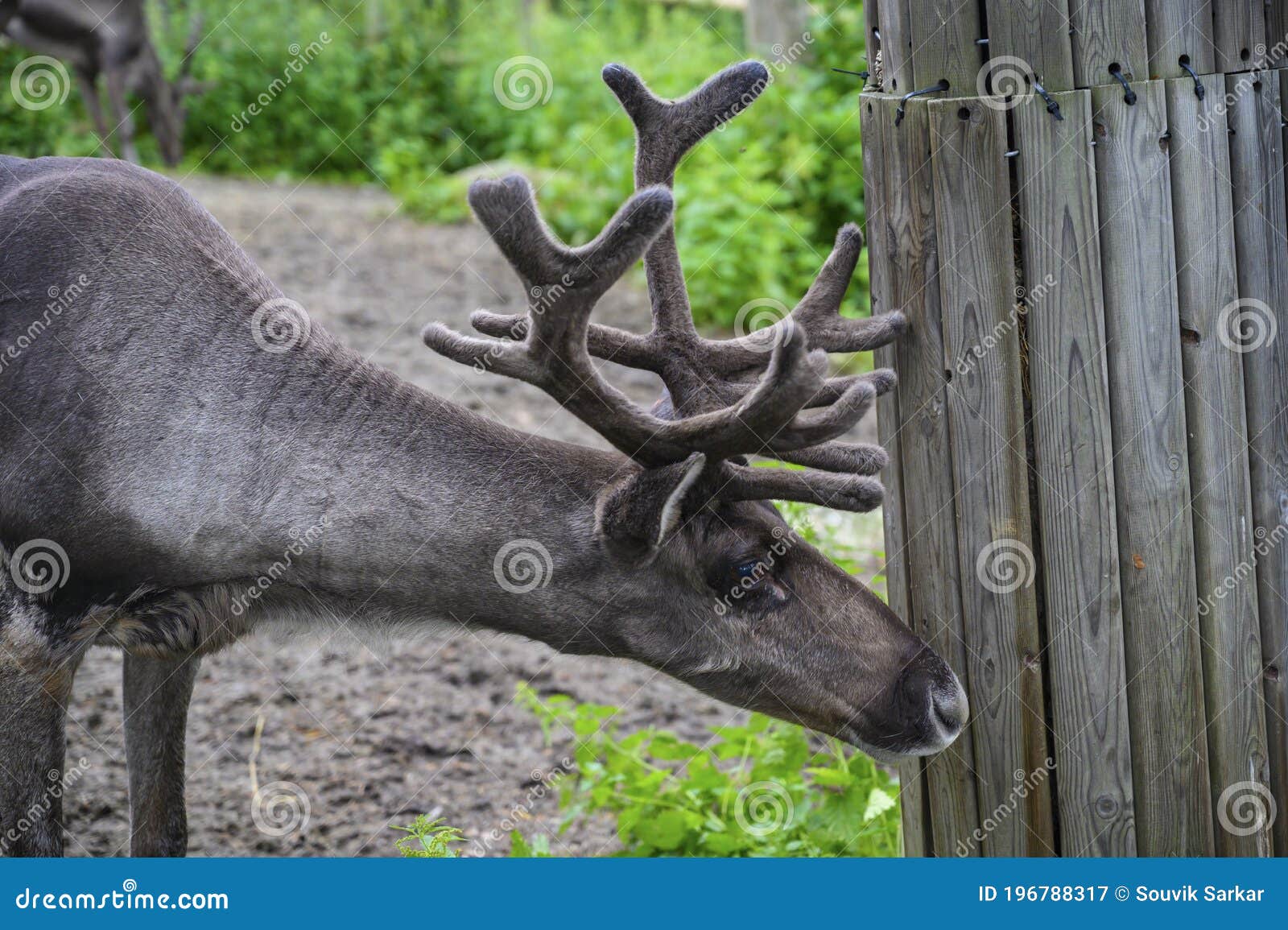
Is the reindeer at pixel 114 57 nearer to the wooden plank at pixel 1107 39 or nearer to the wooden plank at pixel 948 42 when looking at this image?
the wooden plank at pixel 948 42

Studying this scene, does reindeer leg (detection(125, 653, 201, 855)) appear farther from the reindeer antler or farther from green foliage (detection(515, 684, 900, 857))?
the reindeer antler

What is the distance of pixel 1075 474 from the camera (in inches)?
127

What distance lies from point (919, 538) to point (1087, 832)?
0.80 meters

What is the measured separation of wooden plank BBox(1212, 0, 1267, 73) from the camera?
3.10 meters

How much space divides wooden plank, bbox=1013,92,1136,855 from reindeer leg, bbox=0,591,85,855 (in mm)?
2510

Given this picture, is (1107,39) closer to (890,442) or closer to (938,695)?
(890,442)

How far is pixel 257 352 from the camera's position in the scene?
3725mm

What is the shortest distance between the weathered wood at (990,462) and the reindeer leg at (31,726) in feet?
7.64

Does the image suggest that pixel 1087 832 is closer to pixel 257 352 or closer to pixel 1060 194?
pixel 1060 194

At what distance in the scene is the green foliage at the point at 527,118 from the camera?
9.81 m

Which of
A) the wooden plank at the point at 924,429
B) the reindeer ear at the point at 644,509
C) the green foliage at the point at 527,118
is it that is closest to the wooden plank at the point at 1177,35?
the wooden plank at the point at 924,429

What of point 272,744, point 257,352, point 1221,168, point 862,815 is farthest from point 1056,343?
point 272,744

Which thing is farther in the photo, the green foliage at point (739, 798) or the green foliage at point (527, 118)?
the green foliage at point (527, 118)

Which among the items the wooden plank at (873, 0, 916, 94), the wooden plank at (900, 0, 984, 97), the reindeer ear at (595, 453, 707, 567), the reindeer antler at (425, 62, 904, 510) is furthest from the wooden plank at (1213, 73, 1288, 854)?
the reindeer ear at (595, 453, 707, 567)
